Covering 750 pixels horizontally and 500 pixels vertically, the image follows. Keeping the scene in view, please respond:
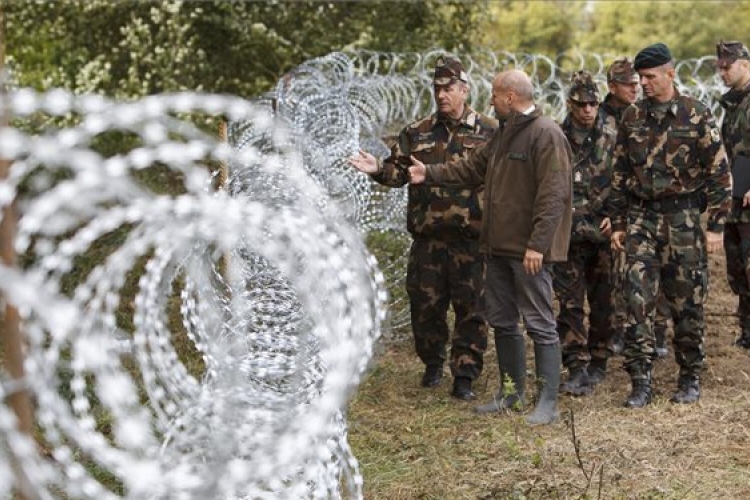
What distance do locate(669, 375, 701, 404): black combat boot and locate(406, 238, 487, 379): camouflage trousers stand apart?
3.69 ft

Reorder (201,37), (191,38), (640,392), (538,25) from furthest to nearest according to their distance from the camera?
1. (538,25)
2. (201,37)
3. (191,38)
4. (640,392)

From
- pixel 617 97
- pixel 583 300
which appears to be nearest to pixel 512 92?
pixel 617 97

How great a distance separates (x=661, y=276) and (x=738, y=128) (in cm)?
181

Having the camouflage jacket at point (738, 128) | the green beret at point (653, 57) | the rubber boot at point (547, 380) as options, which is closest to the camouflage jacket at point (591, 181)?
the green beret at point (653, 57)

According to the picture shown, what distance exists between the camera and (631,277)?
667 cm

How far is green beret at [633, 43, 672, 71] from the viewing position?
21.1ft

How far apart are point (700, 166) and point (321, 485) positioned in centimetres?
367

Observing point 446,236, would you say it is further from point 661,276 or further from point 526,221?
point 661,276

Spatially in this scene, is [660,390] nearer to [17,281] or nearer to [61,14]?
[17,281]

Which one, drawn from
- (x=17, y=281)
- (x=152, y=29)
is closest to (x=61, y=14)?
(x=152, y=29)

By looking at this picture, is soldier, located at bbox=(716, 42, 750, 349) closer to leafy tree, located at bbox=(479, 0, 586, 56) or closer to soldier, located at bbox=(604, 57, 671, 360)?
soldier, located at bbox=(604, 57, 671, 360)

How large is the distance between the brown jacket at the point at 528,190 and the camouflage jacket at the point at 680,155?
22.5 inches

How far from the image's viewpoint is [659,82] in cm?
654

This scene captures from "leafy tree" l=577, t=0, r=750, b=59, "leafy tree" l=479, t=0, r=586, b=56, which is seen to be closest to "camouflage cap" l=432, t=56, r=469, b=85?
"leafy tree" l=577, t=0, r=750, b=59
